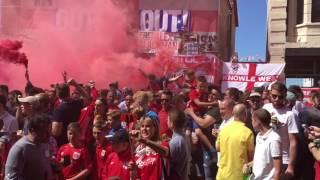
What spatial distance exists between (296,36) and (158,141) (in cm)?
1624

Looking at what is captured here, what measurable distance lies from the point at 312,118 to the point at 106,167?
108 inches

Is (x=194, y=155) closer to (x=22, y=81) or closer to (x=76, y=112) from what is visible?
(x=76, y=112)

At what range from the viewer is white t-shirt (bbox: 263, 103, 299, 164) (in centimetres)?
666

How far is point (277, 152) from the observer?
241 inches

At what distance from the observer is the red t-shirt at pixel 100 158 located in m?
6.46

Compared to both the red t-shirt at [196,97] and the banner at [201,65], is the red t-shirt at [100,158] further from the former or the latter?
the banner at [201,65]

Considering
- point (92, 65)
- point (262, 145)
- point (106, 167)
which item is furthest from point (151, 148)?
point (92, 65)

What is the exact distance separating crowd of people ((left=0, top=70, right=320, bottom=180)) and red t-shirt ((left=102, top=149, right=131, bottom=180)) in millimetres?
10

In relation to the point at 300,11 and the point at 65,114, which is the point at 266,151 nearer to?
the point at 65,114

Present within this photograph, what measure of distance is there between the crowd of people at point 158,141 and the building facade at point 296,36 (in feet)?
39.5

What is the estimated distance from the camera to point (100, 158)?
660 cm

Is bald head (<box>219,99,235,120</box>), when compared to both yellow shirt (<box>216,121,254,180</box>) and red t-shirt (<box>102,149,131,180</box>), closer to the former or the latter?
yellow shirt (<box>216,121,254,180</box>)

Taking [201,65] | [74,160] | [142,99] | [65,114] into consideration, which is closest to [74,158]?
[74,160]

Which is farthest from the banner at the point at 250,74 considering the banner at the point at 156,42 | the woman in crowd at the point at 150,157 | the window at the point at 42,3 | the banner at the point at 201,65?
the woman in crowd at the point at 150,157
